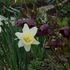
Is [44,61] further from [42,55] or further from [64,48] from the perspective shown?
[64,48]

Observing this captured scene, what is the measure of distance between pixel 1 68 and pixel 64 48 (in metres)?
0.92

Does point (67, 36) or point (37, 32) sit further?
point (37, 32)

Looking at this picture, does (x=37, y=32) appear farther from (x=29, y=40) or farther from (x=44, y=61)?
(x=44, y=61)

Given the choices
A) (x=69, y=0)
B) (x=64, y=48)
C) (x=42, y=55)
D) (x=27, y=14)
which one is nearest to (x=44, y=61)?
(x=42, y=55)

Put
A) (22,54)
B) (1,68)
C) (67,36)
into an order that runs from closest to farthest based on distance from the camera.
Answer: (67,36) → (22,54) → (1,68)

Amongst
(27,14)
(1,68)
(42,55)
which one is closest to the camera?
(1,68)

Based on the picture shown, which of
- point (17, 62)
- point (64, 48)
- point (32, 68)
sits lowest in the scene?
point (32, 68)

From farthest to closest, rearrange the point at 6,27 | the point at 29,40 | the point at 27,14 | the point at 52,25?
1. the point at 27,14
2. the point at 6,27
3. the point at 52,25
4. the point at 29,40

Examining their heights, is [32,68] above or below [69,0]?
below

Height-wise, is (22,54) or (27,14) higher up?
(27,14)

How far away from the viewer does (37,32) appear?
6.70 ft

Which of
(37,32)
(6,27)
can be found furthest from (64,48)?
(6,27)

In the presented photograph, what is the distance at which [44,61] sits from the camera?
125 inches

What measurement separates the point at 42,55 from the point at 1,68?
542 mm
